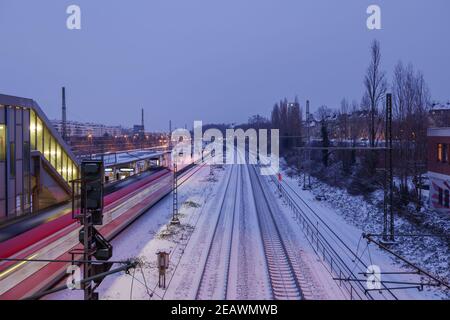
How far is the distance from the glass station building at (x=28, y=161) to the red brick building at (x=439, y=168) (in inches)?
750

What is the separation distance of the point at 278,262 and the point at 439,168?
1274 centimetres

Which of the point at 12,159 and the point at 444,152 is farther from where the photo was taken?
the point at 444,152

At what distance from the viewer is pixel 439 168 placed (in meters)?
20.5

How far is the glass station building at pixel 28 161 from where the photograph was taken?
14109 millimetres

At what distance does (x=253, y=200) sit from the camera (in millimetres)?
26297

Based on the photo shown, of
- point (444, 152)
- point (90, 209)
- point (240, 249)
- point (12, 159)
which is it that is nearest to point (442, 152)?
point (444, 152)

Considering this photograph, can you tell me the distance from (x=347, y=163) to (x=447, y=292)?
24.7m

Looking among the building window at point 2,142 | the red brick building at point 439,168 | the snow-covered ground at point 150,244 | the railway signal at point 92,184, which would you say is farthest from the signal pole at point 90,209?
the red brick building at point 439,168

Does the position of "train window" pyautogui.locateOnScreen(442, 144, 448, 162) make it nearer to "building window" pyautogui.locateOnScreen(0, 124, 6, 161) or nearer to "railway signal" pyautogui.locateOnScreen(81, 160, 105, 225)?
"railway signal" pyautogui.locateOnScreen(81, 160, 105, 225)

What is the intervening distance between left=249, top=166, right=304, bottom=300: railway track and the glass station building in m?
8.74

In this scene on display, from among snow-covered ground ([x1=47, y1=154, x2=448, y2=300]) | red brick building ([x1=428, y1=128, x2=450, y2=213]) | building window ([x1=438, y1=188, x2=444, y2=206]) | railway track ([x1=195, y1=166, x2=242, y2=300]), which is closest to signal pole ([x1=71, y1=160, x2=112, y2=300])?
snow-covered ground ([x1=47, y1=154, x2=448, y2=300])

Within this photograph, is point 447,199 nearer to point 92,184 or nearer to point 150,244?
point 150,244

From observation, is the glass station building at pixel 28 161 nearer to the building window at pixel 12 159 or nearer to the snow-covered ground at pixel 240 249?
the building window at pixel 12 159
